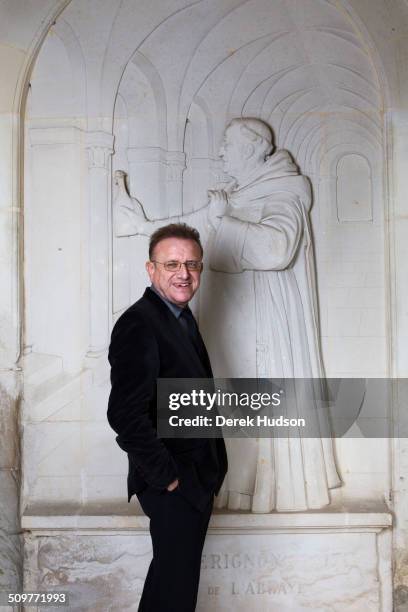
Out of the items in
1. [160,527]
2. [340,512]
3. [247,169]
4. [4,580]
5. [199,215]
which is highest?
[247,169]

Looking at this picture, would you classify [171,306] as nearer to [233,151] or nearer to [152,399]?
[152,399]

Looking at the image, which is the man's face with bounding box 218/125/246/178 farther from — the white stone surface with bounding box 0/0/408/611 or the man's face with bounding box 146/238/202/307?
the man's face with bounding box 146/238/202/307

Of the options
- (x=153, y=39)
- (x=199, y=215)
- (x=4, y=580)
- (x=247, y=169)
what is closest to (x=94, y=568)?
(x=4, y=580)

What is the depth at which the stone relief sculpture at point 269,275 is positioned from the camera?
2740 millimetres

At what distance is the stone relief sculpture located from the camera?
2740 mm

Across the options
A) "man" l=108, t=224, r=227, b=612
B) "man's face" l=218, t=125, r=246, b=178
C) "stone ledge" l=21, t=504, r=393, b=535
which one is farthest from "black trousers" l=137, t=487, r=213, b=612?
"man's face" l=218, t=125, r=246, b=178

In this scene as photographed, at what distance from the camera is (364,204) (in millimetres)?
2875

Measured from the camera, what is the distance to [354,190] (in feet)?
9.45

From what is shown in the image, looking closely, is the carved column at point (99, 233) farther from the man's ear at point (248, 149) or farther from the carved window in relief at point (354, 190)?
the carved window in relief at point (354, 190)

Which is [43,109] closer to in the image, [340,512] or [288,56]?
[288,56]

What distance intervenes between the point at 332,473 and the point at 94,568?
118 centimetres

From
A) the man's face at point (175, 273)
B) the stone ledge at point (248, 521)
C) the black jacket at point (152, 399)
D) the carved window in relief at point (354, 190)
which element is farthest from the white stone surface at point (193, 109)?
the black jacket at point (152, 399)

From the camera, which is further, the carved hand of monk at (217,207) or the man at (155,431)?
the carved hand of monk at (217,207)

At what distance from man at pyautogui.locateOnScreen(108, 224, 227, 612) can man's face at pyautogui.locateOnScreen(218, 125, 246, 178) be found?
0.91 m
